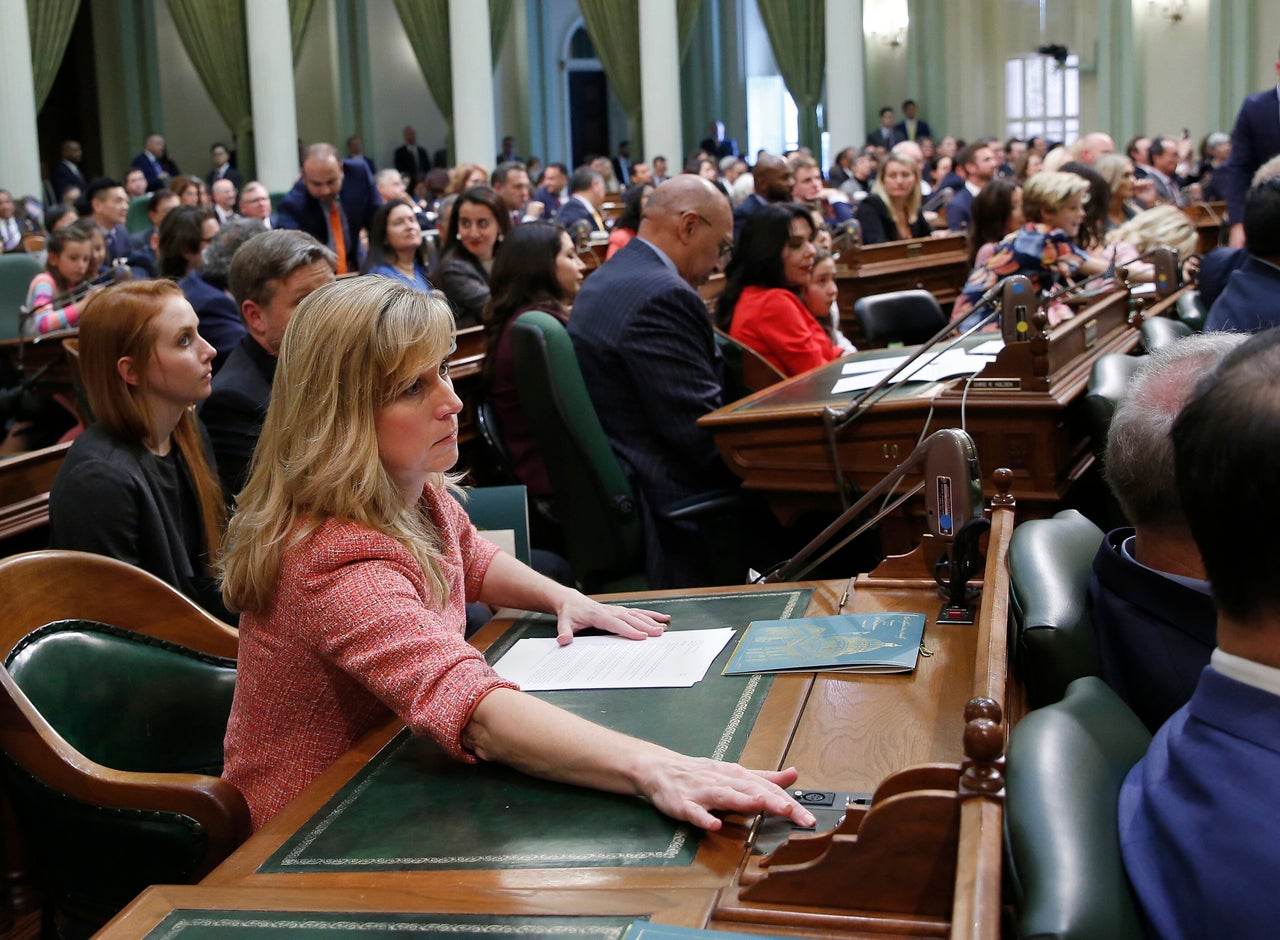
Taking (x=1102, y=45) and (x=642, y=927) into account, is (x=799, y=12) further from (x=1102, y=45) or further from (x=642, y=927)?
(x=642, y=927)

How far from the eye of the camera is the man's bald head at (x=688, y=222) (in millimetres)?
3615

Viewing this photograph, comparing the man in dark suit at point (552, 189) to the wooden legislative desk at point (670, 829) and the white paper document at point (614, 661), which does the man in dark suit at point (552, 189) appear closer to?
the white paper document at point (614, 661)

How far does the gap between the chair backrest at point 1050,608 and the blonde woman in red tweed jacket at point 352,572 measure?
46cm

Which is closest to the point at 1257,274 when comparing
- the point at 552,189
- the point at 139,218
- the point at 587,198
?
the point at 587,198

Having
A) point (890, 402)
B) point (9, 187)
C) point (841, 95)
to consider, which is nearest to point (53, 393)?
point (890, 402)

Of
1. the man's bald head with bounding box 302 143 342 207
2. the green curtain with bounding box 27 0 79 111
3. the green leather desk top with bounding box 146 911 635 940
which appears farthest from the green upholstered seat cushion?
the green curtain with bounding box 27 0 79 111

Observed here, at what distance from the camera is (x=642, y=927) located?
110cm

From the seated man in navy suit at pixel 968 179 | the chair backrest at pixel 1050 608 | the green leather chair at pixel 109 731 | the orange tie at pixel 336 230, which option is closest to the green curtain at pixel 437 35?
the seated man in navy suit at pixel 968 179

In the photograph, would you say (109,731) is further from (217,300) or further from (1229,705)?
(217,300)

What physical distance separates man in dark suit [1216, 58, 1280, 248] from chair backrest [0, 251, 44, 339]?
19.1ft

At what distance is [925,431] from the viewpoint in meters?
3.07

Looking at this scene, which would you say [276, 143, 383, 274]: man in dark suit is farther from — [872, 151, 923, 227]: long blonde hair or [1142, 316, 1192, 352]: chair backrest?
[1142, 316, 1192, 352]: chair backrest

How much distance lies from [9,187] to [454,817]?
11.0 metres

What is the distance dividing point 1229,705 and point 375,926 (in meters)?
0.71
